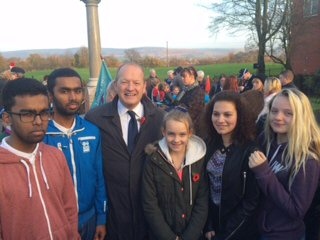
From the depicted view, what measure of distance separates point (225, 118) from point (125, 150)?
902 mm

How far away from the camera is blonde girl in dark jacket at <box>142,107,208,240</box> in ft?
9.00

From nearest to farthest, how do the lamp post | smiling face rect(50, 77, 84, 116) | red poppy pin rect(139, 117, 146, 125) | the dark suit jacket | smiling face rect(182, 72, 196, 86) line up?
smiling face rect(50, 77, 84, 116), the dark suit jacket, red poppy pin rect(139, 117, 146, 125), smiling face rect(182, 72, 196, 86), the lamp post

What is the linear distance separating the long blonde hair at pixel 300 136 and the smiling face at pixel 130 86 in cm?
122

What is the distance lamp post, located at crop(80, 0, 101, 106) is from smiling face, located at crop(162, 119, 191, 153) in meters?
6.82

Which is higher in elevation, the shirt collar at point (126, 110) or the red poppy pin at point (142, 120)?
the shirt collar at point (126, 110)

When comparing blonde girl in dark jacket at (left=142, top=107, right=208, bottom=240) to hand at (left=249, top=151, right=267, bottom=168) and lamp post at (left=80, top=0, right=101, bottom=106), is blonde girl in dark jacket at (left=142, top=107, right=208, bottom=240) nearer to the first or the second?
hand at (left=249, top=151, right=267, bottom=168)

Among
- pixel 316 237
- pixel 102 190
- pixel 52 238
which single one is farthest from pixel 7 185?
pixel 316 237

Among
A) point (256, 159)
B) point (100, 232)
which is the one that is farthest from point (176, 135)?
point (100, 232)

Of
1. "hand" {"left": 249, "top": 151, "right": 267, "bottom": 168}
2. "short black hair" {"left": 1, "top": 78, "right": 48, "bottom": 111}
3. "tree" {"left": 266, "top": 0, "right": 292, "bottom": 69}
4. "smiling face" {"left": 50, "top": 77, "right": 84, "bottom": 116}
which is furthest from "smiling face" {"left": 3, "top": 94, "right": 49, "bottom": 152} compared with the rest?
"tree" {"left": 266, "top": 0, "right": 292, "bottom": 69}

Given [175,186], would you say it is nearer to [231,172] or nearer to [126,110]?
[231,172]

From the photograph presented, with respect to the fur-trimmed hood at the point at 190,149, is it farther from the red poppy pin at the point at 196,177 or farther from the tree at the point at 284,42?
the tree at the point at 284,42

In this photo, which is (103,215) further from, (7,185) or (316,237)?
(316,237)

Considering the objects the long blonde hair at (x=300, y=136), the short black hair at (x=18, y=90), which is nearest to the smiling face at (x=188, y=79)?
the long blonde hair at (x=300, y=136)

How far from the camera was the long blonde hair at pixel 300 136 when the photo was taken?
2.46m
